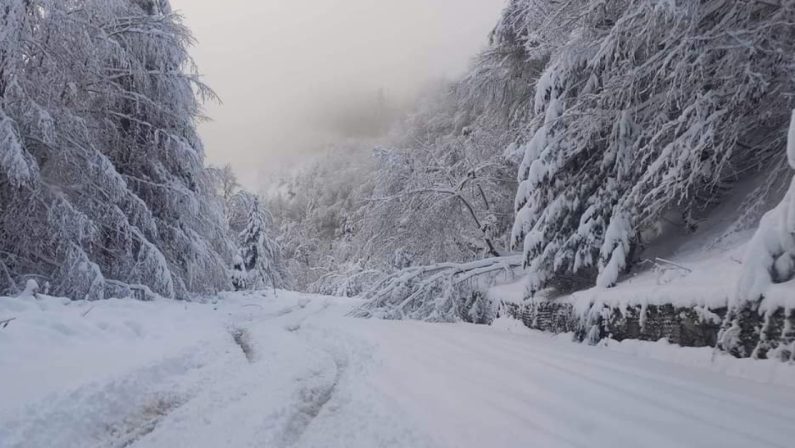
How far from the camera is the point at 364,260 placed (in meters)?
13.8

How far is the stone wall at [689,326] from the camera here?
11.5ft

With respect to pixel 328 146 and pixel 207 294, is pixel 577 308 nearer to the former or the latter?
pixel 207 294

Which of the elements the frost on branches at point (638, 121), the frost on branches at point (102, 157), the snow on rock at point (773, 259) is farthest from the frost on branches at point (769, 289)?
the frost on branches at point (102, 157)

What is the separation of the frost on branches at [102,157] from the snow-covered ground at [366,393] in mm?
2478

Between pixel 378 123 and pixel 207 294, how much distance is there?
50875 millimetres

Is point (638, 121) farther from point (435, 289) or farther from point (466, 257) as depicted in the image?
point (466, 257)

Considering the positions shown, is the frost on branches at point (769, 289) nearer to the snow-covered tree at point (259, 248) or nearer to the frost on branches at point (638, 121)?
the frost on branches at point (638, 121)

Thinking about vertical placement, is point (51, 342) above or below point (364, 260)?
below

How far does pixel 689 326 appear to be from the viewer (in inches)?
172

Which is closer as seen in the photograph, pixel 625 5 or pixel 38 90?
pixel 625 5

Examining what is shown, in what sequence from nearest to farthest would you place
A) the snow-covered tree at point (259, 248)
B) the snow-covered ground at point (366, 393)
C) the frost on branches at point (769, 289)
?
the snow-covered ground at point (366, 393), the frost on branches at point (769, 289), the snow-covered tree at point (259, 248)

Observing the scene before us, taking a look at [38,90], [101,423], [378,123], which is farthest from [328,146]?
[101,423]

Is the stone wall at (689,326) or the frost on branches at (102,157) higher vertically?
the frost on branches at (102,157)

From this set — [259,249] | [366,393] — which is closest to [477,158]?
[366,393]
